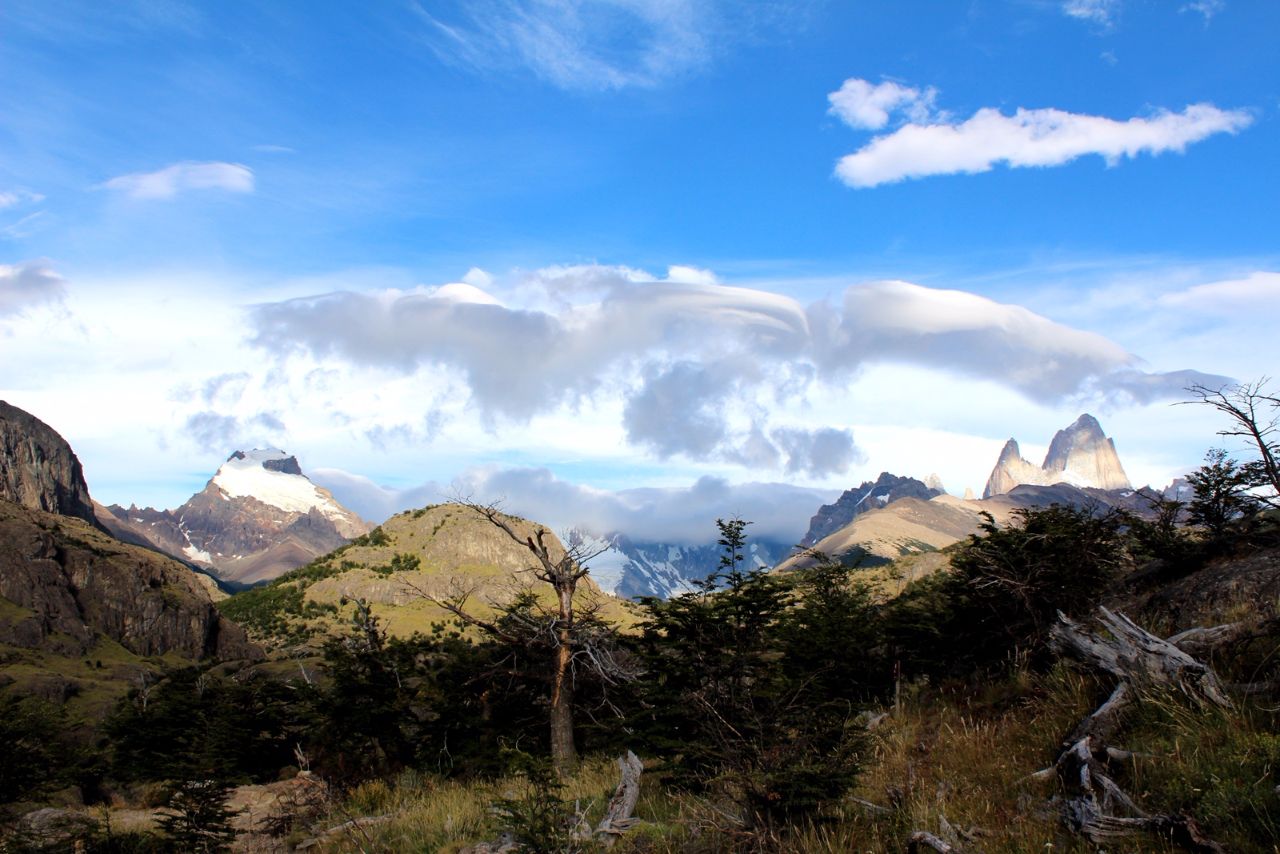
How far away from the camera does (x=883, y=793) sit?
789 centimetres

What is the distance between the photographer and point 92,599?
111 m

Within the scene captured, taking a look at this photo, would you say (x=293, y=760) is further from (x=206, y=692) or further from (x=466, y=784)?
(x=466, y=784)

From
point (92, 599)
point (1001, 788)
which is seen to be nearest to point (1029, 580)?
point (1001, 788)

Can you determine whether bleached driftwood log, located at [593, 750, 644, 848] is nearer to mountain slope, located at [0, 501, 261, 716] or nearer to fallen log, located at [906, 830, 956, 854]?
fallen log, located at [906, 830, 956, 854]

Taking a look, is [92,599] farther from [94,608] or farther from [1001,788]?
[1001,788]

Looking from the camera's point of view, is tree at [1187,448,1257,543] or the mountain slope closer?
tree at [1187,448,1257,543]

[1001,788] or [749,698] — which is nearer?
[1001,788]

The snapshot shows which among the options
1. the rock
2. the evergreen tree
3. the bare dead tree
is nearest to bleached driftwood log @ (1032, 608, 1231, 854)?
the bare dead tree

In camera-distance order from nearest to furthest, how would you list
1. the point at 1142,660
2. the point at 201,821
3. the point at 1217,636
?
the point at 1142,660, the point at 1217,636, the point at 201,821

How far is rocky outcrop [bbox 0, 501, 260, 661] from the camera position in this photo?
3821 inches

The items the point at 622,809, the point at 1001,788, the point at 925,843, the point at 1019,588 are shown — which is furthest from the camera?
the point at 1019,588

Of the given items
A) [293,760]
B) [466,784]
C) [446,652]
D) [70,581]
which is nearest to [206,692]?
[293,760]

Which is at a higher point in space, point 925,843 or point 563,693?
point 925,843

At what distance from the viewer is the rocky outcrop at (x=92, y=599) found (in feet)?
318
